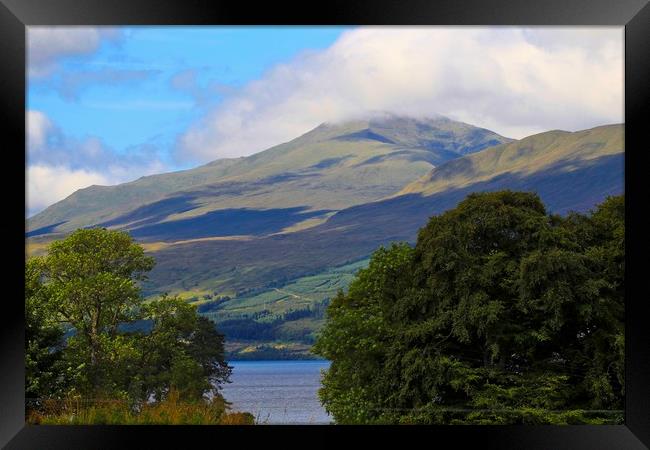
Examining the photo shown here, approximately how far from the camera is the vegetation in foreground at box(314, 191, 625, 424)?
14.7 m

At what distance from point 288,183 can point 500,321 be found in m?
30.2

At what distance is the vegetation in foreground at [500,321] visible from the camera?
14.7m

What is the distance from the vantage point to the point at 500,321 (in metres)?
15.2

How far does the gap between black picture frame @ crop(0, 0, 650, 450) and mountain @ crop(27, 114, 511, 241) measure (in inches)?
1432

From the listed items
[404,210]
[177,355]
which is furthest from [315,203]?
[177,355]

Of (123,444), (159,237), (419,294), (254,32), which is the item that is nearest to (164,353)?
(419,294)

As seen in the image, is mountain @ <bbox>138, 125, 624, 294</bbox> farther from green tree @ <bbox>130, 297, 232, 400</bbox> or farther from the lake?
green tree @ <bbox>130, 297, 232, 400</bbox>

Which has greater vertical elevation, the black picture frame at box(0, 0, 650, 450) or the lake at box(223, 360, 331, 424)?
the black picture frame at box(0, 0, 650, 450)

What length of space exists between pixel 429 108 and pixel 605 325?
31.3 m

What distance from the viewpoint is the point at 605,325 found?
1527 cm

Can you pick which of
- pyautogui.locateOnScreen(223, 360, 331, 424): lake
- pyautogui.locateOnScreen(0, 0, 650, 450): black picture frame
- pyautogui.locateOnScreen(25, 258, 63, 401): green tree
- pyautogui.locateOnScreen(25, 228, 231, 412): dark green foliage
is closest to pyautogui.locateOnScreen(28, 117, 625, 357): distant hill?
pyautogui.locateOnScreen(223, 360, 331, 424): lake

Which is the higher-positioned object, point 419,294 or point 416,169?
point 416,169

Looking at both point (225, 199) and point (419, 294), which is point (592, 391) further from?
point (225, 199)

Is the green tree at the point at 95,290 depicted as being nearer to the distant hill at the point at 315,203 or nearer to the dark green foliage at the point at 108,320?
the dark green foliage at the point at 108,320
